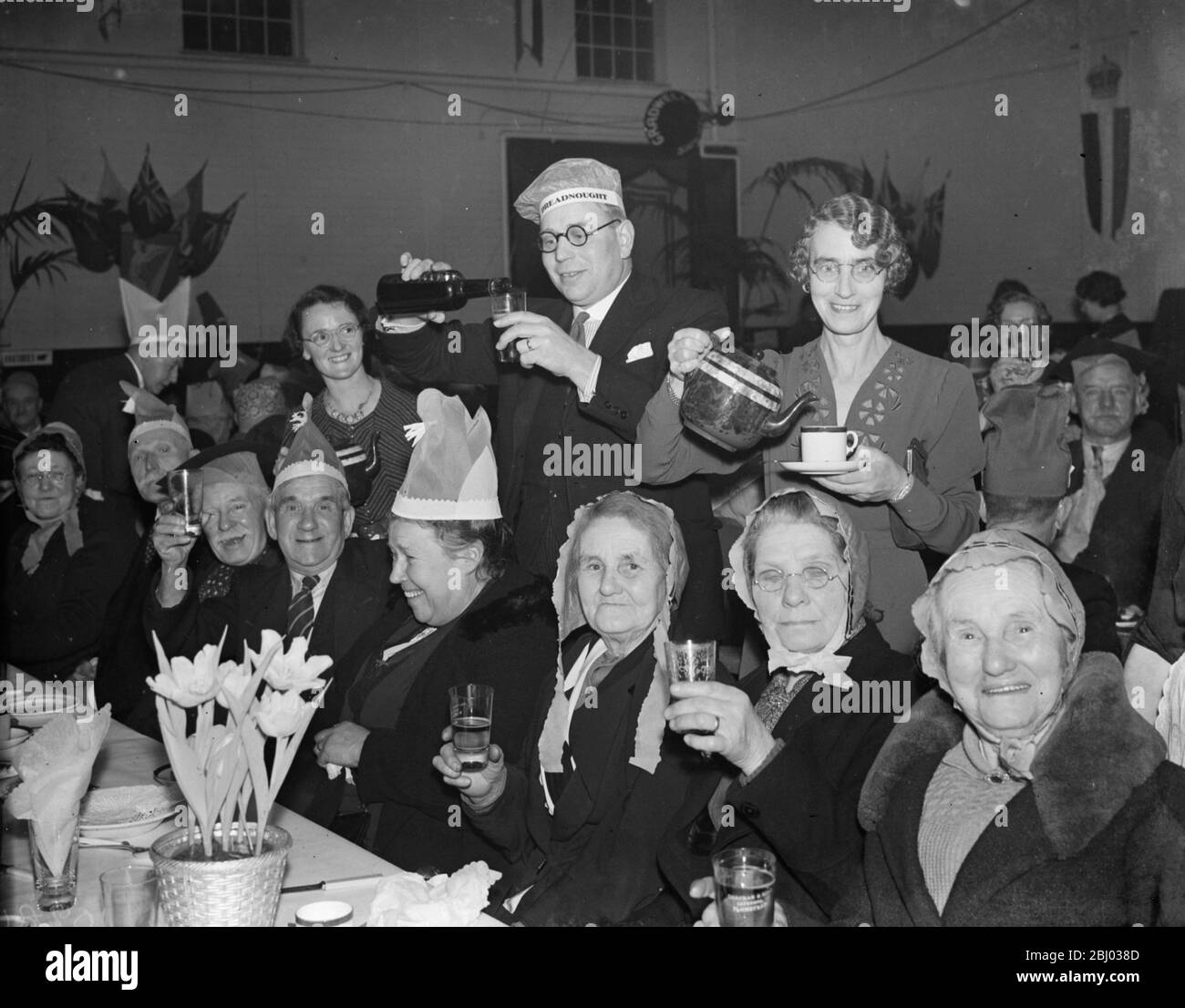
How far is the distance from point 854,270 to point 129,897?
1925 mm

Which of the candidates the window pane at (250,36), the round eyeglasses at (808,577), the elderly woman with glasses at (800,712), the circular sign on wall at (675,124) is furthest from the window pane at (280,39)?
the round eyeglasses at (808,577)

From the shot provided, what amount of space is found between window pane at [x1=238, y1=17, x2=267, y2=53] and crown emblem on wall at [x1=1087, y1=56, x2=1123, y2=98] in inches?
179

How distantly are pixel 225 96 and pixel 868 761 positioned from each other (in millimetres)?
6487

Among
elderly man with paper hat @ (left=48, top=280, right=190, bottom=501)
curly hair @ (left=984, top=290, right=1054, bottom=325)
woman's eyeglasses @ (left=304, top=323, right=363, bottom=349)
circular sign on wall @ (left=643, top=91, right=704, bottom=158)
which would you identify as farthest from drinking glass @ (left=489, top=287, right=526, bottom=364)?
circular sign on wall @ (left=643, top=91, right=704, bottom=158)

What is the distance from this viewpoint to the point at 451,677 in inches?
108

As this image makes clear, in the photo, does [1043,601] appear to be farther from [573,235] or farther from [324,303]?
[324,303]

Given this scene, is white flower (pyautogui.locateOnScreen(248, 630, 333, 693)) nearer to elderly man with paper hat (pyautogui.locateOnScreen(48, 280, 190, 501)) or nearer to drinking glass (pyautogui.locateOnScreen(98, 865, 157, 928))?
drinking glass (pyautogui.locateOnScreen(98, 865, 157, 928))

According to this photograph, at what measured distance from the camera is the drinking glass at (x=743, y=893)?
1.55 meters

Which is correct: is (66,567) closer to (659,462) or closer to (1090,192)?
(659,462)

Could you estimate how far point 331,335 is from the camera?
153 inches

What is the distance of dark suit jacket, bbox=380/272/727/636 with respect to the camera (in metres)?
2.93

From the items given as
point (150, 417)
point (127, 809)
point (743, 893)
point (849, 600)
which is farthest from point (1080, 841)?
point (150, 417)

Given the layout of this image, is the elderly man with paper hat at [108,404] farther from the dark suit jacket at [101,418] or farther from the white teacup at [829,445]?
the white teacup at [829,445]

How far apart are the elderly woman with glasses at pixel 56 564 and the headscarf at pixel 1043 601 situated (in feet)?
9.55
